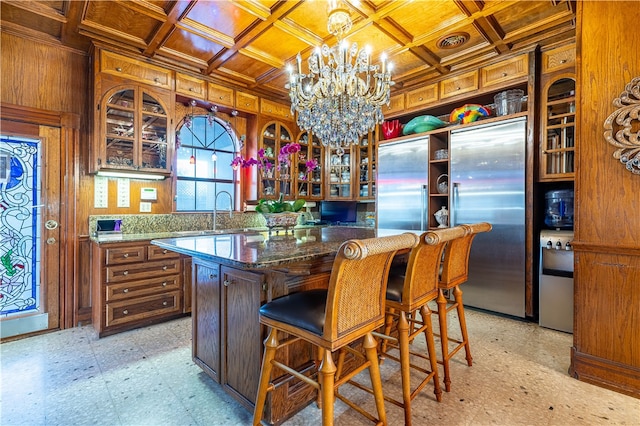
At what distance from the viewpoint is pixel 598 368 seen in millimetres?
2020

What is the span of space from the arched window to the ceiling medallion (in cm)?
287

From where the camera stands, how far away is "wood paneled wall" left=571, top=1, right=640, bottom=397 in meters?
1.92

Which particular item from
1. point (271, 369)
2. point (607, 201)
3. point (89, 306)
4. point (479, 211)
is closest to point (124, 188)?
point (89, 306)

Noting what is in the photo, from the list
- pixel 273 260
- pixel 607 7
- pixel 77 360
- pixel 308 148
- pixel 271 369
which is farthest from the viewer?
pixel 308 148

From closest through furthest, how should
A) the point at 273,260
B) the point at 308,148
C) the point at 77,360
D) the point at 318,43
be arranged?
the point at 273,260, the point at 77,360, the point at 318,43, the point at 308,148

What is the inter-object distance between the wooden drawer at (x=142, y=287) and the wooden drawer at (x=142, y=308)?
1.8 inches

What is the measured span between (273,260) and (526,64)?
11.5ft

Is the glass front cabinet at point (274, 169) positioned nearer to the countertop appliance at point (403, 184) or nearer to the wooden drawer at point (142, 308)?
the countertop appliance at point (403, 184)

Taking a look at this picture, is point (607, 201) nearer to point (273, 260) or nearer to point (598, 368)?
point (598, 368)

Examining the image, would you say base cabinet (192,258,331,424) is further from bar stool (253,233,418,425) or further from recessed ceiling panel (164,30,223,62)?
recessed ceiling panel (164,30,223,62)

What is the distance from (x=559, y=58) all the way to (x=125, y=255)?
15.3 ft

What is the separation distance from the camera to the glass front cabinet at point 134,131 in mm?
3035

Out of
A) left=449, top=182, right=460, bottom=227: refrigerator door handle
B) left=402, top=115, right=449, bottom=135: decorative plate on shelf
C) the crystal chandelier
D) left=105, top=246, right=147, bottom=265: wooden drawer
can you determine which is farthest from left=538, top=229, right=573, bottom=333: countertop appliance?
left=105, top=246, right=147, bottom=265: wooden drawer

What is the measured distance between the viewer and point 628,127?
1.89 m
